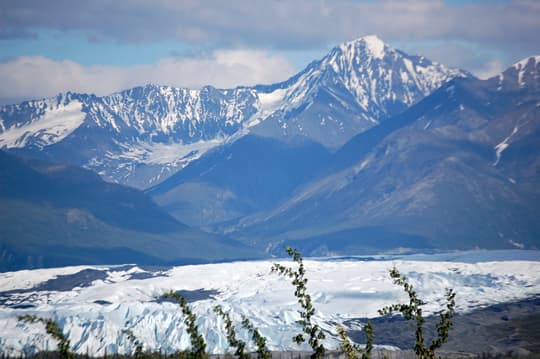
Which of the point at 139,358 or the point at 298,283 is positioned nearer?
the point at 298,283

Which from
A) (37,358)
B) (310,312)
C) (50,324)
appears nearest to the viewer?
(50,324)

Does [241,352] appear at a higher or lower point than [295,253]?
lower

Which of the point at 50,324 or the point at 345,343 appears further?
the point at 345,343

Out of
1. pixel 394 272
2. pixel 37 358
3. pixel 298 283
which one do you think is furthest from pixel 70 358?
pixel 37 358

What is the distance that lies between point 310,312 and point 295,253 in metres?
2.44

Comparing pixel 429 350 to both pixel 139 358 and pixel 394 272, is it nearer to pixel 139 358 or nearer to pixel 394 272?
pixel 394 272

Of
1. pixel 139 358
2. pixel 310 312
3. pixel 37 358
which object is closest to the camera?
pixel 310 312

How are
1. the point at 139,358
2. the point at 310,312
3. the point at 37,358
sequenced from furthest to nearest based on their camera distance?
the point at 37,358, the point at 139,358, the point at 310,312

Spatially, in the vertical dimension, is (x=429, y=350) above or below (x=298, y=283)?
below

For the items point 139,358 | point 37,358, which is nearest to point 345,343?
point 139,358

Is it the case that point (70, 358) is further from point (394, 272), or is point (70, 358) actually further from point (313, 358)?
point (394, 272)

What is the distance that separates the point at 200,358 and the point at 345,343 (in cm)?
585

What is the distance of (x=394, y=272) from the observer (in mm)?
42000

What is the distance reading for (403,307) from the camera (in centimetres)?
4172
